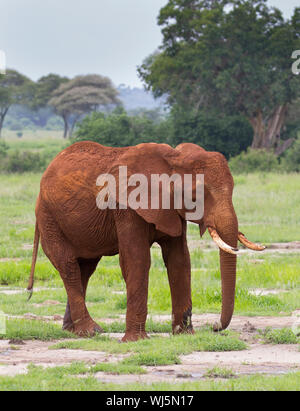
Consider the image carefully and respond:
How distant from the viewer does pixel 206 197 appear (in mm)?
7027

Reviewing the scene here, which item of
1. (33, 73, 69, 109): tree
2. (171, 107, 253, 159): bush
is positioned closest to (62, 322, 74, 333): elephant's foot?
(171, 107, 253, 159): bush

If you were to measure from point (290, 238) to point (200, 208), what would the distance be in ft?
25.6

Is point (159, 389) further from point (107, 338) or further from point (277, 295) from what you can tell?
point (277, 295)

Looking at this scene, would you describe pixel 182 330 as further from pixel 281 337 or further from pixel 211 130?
pixel 211 130

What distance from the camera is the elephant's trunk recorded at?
677 centimetres

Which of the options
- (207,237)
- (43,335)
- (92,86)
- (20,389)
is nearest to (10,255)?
(207,237)

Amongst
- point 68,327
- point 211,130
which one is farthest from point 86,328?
point 211,130

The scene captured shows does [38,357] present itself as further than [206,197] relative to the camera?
No

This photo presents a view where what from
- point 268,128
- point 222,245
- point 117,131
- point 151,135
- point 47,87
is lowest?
point 222,245

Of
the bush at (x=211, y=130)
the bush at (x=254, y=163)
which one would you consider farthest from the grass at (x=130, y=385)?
the bush at (x=211, y=130)

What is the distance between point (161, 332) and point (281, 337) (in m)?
1.25

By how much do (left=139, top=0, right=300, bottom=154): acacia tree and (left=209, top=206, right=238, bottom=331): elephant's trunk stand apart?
2625 cm

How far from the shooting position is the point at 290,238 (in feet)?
47.9

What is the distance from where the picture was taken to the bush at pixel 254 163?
3056 centimetres
